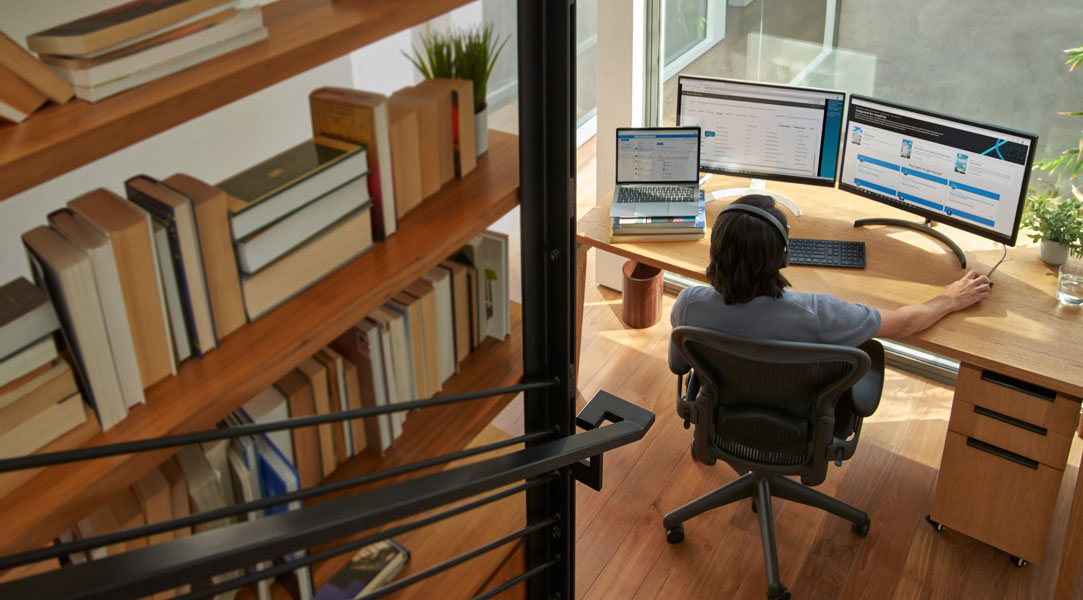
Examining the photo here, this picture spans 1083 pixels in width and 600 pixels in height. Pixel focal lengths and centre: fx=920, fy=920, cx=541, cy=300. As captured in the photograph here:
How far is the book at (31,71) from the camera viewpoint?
93 cm

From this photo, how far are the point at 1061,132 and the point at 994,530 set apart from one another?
53.7 inches

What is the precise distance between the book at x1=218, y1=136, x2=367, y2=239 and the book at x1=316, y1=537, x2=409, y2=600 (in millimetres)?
764

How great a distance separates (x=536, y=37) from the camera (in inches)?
52.1

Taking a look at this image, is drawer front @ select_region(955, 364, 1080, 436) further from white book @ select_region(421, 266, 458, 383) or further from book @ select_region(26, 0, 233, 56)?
book @ select_region(26, 0, 233, 56)

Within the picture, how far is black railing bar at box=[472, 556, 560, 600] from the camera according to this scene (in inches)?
56.0

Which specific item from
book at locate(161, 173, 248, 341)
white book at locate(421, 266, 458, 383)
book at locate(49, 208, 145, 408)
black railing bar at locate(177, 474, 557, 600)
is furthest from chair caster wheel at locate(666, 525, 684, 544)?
book at locate(49, 208, 145, 408)

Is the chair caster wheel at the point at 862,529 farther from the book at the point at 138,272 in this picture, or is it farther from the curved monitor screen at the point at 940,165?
the book at the point at 138,272

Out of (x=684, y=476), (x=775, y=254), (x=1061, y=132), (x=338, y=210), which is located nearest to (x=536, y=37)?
(x=338, y=210)

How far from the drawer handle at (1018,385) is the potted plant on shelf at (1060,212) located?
515 mm

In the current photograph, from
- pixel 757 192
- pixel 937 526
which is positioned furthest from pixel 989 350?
pixel 757 192

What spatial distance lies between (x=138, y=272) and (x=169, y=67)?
250mm

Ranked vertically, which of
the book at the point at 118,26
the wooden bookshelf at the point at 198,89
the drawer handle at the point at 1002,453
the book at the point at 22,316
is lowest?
the drawer handle at the point at 1002,453

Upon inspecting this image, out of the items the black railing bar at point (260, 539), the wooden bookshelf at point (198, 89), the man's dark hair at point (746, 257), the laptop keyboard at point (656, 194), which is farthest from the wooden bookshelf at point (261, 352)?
the laptop keyboard at point (656, 194)

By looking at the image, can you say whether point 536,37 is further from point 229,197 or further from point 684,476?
point 684,476
